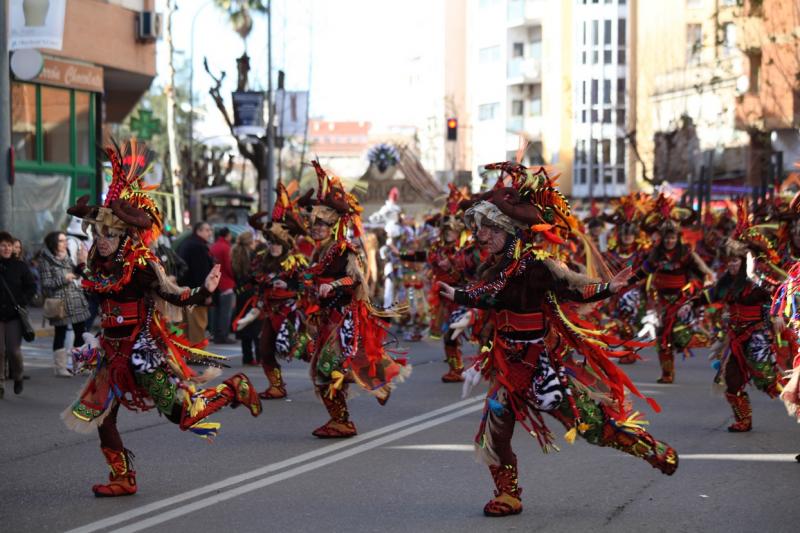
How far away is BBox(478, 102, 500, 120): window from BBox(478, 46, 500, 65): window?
288cm

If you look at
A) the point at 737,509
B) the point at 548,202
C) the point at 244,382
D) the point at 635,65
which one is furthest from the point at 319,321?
the point at 635,65

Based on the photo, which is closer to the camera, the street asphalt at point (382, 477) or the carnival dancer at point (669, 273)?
the street asphalt at point (382, 477)

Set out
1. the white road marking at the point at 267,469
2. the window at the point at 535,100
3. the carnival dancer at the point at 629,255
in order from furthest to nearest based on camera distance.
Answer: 1. the window at the point at 535,100
2. the carnival dancer at the point at 629,255
3. the white road marking at the point at 267,469

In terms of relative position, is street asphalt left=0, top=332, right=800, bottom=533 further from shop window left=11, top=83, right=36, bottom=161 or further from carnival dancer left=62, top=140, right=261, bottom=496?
shop window left=11, top=83, right=36, bottom=161

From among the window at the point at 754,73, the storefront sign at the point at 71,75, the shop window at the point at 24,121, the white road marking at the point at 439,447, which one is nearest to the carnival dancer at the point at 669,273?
the white road marking at the point at 439,447

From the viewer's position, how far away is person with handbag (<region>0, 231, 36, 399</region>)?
1275cm

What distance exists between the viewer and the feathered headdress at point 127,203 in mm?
8055

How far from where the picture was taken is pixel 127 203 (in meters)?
8.09

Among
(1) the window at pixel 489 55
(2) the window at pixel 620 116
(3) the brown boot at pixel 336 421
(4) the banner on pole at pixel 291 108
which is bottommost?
(3) the brown boot at pixel 336 421

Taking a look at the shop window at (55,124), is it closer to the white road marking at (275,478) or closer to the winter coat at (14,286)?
the winter coat at (14,286)

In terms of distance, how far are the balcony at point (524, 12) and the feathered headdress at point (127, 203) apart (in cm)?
7200

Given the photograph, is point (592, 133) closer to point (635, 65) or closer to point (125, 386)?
point (635, 65)

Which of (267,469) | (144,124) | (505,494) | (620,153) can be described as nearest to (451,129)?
(144,124)

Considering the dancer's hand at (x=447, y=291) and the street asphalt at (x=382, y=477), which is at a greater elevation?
the dancer's hand at (x=447, y=291)
